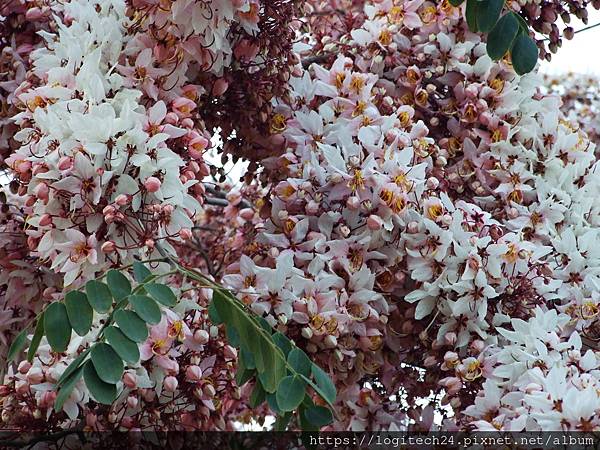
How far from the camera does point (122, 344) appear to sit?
4.38ft

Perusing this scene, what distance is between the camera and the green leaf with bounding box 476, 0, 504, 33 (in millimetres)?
1490

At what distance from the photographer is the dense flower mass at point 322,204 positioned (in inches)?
60.2

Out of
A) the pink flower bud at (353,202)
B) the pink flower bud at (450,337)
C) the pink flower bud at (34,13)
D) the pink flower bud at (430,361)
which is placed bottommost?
the pink flower bud at (430,361)

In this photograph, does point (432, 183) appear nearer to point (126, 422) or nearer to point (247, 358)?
point (247, 358)

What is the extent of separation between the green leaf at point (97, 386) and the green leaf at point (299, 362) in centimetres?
25

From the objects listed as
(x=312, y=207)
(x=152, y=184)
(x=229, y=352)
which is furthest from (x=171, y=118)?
(x=229, y=352)

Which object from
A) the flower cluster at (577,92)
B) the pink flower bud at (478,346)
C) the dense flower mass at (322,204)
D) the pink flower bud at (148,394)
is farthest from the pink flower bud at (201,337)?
the flower cluster at (577,92)

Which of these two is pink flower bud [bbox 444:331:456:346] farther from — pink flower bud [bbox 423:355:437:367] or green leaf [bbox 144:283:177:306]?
green leaf [bbox 144:283:177:306]

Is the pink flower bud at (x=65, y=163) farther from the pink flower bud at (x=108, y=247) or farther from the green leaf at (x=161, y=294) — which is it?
the green leaf at (x=161, y=294)

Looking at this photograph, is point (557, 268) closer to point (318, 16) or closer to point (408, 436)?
point (408, 436)

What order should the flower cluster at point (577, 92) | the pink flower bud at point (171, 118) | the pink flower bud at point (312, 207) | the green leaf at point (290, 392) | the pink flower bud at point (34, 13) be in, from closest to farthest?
1. the green leaf at point (290, 392)
2. the pink flower bud at point (171, 118)
3. the pink flower bud at point (312, 207)
4. the pink flower bud at point (34, 13)
5. the flower cluster at point (577, 92)

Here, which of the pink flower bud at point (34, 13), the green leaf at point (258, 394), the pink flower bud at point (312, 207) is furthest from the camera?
the pink flower bud at point (34, 13)

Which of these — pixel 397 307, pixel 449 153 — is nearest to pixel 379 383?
pixel 397 307

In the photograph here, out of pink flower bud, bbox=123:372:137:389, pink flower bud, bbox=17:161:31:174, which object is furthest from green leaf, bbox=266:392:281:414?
pink flower bud, bbox=17:161:31:174
